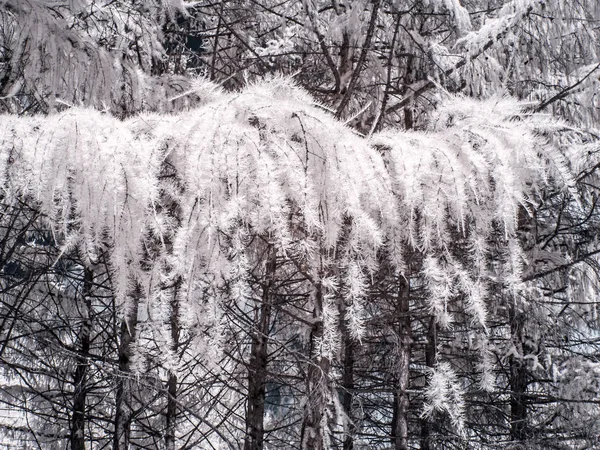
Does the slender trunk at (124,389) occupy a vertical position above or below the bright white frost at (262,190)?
below

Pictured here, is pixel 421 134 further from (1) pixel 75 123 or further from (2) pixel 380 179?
(1) pixel 75 123

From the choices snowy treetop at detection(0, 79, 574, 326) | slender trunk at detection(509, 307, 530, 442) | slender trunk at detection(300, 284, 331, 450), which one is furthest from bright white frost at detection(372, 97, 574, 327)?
slender trunk at detection(509, 307, 530, 442)

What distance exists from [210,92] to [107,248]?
2.22 ft

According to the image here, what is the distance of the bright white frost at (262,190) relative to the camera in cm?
176

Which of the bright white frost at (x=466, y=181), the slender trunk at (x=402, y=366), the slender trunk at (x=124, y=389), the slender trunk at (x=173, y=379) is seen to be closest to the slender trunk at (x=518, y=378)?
the slender trunk at (x=402, y=366)

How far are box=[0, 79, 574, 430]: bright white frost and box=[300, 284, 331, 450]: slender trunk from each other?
0.11m

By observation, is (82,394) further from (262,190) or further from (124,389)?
(262,190)

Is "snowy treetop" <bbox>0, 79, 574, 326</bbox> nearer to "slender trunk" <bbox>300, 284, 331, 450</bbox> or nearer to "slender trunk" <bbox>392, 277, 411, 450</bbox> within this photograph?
"slender trunk" <bbox>300, 284, 331, 450</bbox>

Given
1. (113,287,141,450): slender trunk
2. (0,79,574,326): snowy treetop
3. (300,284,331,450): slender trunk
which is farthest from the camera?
(113,287,141,450): slender trunk

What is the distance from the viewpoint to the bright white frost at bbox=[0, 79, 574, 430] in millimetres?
1760

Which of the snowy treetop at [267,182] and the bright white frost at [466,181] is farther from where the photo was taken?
the bright white frost at [466,181]

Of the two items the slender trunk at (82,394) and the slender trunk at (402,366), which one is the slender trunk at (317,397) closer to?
the slender trunk at (402,366)

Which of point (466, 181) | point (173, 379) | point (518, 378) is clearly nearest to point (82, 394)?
point (173, 379)

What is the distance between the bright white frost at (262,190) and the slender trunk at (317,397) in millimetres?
107
